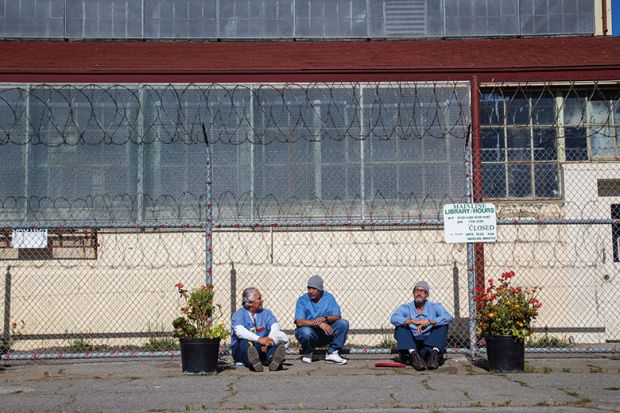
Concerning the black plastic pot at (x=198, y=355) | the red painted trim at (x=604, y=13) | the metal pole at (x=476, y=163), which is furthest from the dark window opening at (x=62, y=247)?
the red painted trim at (x=604, y=13)

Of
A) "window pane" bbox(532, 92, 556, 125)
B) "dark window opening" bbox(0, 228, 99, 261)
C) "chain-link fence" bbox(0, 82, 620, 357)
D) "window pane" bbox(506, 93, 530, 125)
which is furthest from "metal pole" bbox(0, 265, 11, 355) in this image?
"window pane" bbox(532, 92, 556, 125)

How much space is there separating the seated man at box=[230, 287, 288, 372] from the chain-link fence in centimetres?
139

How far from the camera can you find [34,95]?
422 inches

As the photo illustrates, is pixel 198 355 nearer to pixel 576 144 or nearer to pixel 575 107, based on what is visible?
pixel 576 144

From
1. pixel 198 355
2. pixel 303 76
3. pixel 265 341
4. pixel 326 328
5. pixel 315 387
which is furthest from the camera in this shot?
pixel 303 76

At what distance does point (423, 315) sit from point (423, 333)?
0.80 ft

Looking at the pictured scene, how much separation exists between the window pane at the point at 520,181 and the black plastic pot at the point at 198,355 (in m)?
4.96

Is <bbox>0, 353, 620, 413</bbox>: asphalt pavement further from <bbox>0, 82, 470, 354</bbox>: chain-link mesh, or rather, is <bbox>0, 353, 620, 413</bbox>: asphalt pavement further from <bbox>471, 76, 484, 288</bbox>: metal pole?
<bbox>471, 76, 484, 288</bbox>: metal pole

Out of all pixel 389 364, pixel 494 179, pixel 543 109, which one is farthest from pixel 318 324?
pixel 543 109

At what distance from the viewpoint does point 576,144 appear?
11539mm

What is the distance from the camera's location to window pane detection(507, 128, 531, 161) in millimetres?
11375

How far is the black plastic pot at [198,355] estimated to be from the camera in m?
8.55

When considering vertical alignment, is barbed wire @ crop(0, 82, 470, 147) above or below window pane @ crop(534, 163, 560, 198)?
above

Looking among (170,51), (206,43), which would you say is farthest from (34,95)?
(206,43)
